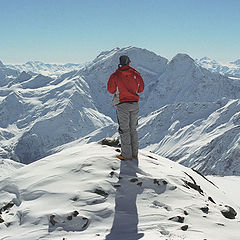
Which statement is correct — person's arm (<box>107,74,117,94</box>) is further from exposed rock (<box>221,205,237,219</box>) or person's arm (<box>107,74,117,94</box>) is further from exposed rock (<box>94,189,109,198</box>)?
exposed rock (<box>221,205,237,219</box>)

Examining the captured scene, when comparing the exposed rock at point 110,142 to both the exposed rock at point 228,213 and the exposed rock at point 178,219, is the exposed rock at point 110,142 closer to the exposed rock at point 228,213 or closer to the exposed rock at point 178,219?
the exposed rock at point 228,213

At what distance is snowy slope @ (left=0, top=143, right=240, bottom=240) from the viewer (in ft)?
24.6

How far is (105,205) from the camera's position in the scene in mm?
8539

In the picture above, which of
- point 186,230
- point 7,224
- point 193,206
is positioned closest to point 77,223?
point 7,224

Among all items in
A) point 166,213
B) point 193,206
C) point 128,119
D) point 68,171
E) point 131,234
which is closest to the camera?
point 131,234

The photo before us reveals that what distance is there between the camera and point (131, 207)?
28.2ft

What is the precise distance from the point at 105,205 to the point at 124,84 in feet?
15.7

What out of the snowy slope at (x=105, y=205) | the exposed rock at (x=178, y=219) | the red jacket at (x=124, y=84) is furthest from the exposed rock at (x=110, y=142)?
the exposed rock at (x=178, y=219)

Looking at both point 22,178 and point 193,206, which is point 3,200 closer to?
point 22,178

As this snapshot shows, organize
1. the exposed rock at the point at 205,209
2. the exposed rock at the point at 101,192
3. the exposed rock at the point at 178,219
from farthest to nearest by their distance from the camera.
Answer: the exposed rock at the point at 101,192 → the exposed rock at the point at 205,209 → the exposed rock at the point at 178,219

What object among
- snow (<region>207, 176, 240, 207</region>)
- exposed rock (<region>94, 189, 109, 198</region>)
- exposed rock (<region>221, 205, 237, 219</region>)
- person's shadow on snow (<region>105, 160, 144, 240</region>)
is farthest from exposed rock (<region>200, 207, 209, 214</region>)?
snow (<region>207, 176, 240, 207</region>)

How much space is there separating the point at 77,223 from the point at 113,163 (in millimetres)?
3667

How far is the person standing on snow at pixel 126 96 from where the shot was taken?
36.5ft

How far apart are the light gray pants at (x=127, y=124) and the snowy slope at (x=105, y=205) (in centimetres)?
61
